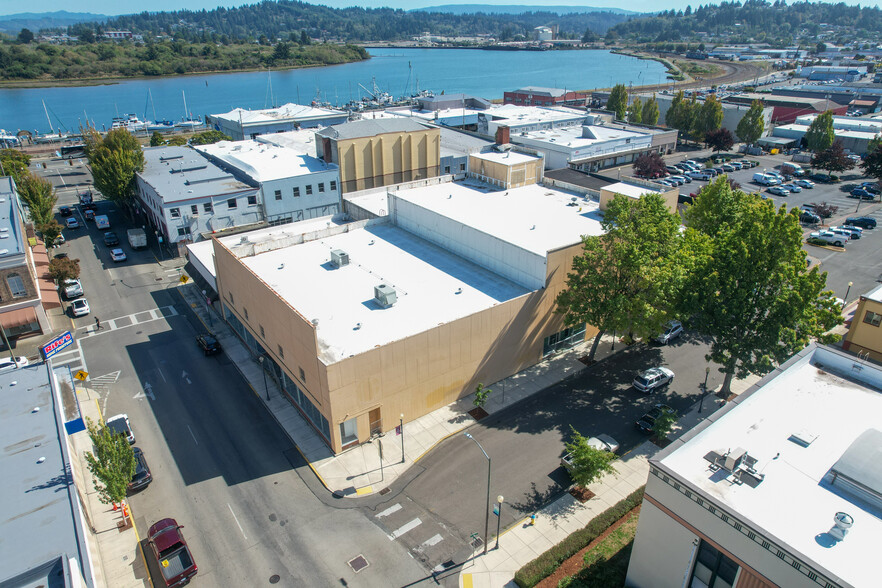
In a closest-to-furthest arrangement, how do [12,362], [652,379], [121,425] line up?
[121,425]
[652,379]
[12,362]

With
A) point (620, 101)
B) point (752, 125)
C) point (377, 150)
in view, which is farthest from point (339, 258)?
point (620, 101)

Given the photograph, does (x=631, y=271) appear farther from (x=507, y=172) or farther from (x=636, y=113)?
(x=636, y=113)

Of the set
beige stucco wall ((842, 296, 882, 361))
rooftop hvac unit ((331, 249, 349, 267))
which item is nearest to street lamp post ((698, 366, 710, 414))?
beige stucco wall ((842, 296, 882, 361))

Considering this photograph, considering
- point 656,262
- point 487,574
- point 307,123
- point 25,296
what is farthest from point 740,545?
point 307,123

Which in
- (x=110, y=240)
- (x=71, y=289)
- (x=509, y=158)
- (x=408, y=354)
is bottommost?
(x=110, y=240)

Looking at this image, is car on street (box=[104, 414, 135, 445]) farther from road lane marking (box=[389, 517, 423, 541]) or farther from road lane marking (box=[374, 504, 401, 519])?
road lane marking (box=[389, 517, 423, 541])

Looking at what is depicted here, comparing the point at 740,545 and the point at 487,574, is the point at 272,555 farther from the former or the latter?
the point at 740,545
